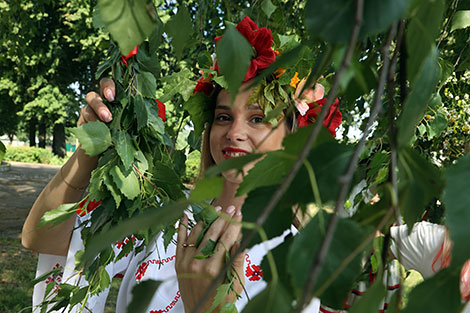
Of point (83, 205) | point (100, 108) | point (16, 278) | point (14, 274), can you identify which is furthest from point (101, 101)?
point (14, 274)

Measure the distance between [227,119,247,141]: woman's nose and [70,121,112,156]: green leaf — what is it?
50 centimetres

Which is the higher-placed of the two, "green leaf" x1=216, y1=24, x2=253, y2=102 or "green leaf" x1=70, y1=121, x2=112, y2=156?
"green leaf" x1=216, y1=24, x2=253, y2=102

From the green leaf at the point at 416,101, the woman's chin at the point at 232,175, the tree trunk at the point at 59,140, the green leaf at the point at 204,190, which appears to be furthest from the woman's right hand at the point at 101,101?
the tree trunk at the point at 59,140

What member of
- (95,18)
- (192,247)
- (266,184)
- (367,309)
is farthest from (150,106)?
(367,309)

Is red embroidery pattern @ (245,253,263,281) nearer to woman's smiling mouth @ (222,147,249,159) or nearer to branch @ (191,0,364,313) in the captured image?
woman's smiling mouth @ (222,147,249,159)

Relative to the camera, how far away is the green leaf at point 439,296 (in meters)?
0.22

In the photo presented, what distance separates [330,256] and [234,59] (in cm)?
17

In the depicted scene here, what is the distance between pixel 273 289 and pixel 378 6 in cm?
17

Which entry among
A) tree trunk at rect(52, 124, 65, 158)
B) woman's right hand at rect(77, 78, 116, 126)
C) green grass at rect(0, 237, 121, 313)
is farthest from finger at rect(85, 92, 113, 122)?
tree trunk at rect(52, 124, 65, 158)

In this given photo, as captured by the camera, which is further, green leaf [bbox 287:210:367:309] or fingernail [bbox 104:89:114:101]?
fingernail [bbox 104:89:114:101]

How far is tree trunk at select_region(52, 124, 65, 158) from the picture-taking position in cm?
Result: 1628

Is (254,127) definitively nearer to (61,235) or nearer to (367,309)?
(61,235)

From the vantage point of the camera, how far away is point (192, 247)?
968mm

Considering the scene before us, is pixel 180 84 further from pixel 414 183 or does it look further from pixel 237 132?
pixel 414 183
